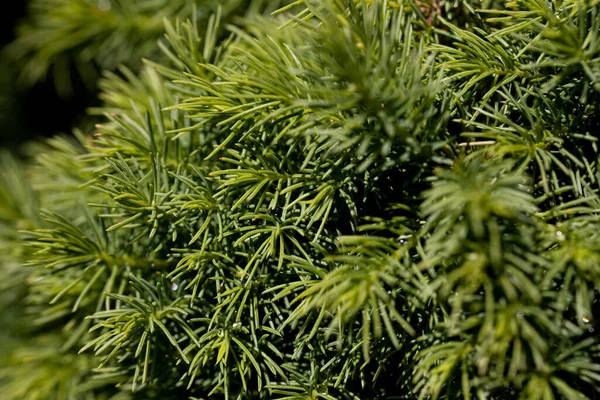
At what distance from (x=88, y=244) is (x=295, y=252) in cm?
20

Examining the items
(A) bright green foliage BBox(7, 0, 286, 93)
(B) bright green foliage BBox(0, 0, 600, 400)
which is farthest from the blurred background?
(B) bright green foliage BBox(0, 0, 600, 400)

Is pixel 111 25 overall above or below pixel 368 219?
above

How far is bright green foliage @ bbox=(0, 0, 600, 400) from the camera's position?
1.16 feet

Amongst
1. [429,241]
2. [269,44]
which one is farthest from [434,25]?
[429,241]

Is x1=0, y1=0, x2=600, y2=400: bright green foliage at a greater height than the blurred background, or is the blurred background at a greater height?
the blurred background

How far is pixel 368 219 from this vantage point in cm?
40

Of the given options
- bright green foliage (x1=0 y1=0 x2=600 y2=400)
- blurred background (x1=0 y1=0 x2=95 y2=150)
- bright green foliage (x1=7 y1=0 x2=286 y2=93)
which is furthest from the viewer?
blurred background (x1=0 y1=0 x2=95 y2=150)

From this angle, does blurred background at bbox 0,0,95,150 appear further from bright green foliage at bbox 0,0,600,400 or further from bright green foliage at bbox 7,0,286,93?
bright green foliage at bbox 0,0,600,400

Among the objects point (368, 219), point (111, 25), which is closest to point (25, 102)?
point (111, 25)

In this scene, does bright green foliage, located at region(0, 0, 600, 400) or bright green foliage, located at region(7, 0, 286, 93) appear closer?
bright green foliage, located at region(0, 0, 600, 400)

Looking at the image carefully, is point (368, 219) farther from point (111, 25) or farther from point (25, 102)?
point (25, 102)

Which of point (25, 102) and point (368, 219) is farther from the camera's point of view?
point (25, 102)

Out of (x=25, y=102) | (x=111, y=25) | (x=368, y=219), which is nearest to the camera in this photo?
(x=368, y=219)

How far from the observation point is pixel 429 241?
14.0 inches
